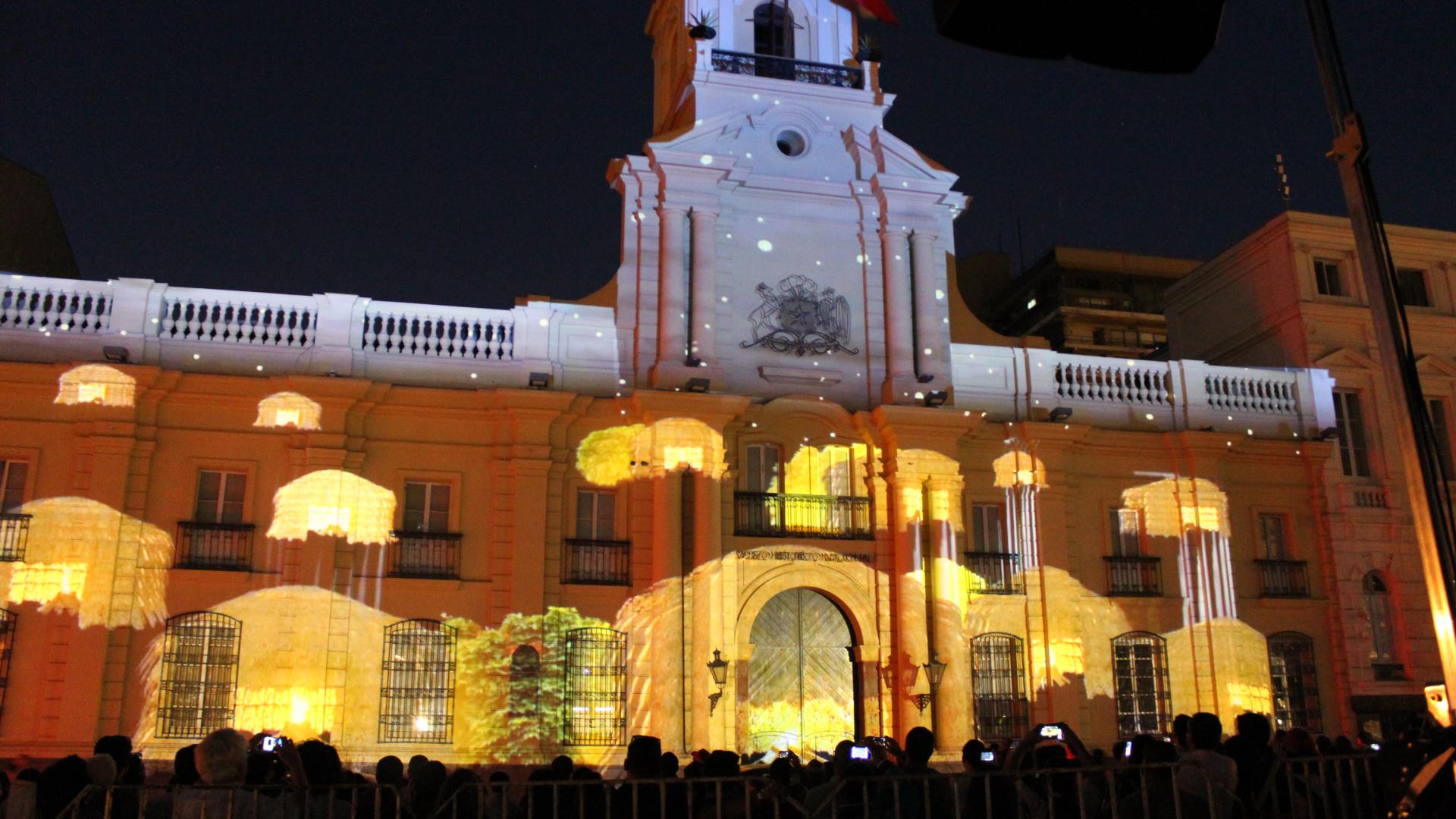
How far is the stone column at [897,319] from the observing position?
20.8 metres

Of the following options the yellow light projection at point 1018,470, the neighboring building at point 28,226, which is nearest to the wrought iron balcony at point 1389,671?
the yellow light projection at point 1018,470

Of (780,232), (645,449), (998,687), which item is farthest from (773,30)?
(998,687)

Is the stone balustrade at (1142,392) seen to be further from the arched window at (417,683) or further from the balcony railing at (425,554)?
the arched window at (417,683)

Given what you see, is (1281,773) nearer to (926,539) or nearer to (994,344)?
(926,539)

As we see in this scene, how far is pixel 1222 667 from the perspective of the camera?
20.8 meters

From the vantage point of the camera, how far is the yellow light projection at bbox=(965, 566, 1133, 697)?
66.1 ft

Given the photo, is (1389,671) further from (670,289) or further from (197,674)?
(197,674)

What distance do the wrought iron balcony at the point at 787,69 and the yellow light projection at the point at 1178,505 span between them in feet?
27.8

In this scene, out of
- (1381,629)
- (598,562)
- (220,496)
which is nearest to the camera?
(220,496)

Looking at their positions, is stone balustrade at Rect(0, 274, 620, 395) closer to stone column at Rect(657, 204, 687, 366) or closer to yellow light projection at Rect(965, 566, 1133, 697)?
stone column at Rect(657, 204, 687, 366)

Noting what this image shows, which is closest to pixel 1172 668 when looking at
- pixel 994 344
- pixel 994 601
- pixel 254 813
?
pixel 994 601

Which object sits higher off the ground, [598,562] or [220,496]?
[220,496]

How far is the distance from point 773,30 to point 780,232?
4071mm

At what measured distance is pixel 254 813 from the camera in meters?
6.68
